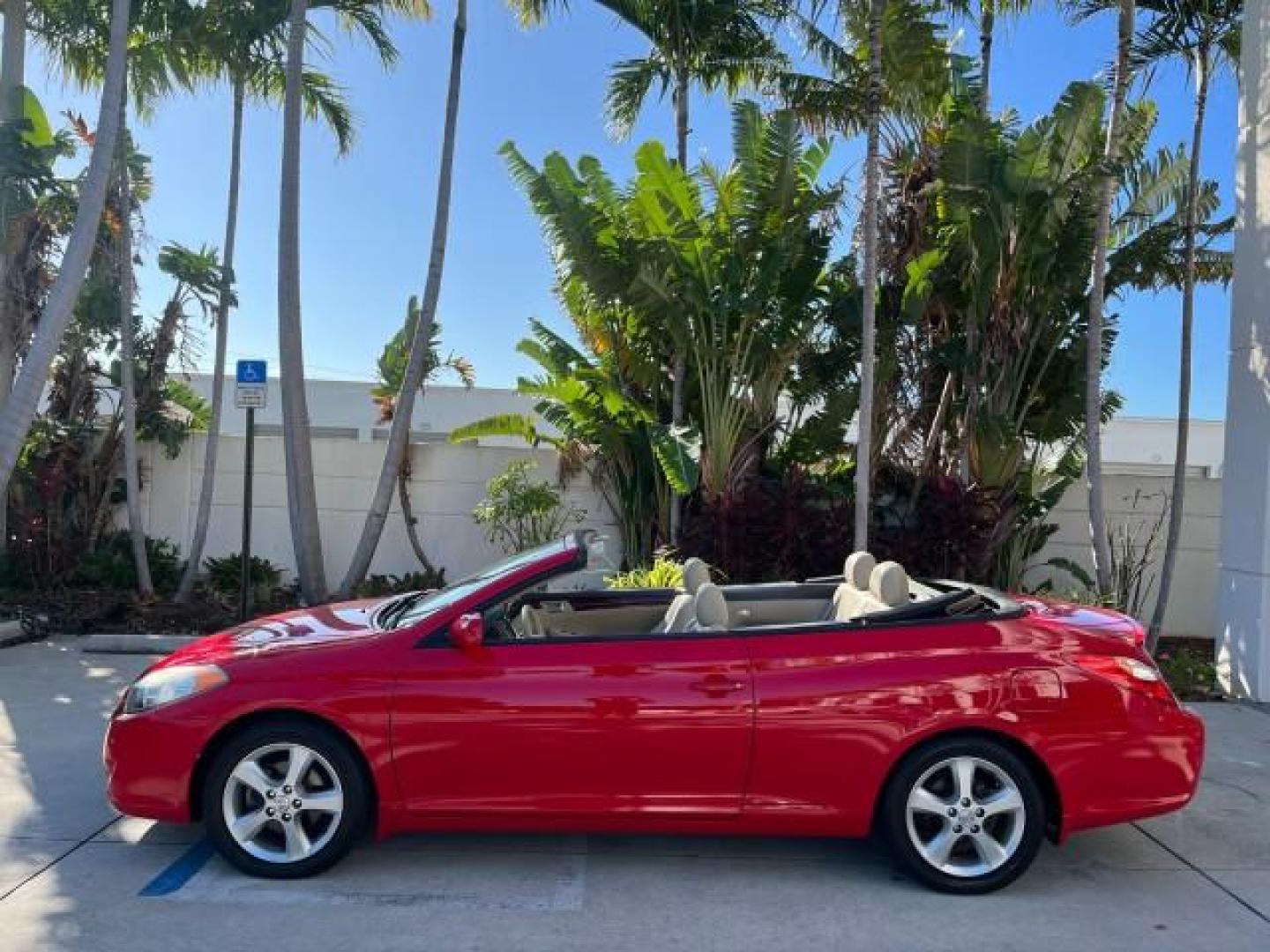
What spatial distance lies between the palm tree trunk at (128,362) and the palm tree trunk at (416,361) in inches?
87.7

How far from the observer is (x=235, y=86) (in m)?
11.3

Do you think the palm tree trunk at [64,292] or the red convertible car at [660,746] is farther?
the palm tree trunk at [64,292]

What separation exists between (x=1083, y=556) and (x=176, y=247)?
423 inches

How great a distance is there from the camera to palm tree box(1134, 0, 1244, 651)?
9.27 m

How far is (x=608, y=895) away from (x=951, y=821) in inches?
57.7

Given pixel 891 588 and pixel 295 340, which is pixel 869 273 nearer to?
pixel 891 588

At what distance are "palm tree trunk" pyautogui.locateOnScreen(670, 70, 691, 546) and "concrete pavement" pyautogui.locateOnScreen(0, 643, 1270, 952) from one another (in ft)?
19.8

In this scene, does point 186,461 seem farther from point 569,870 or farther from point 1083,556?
point 1083,556

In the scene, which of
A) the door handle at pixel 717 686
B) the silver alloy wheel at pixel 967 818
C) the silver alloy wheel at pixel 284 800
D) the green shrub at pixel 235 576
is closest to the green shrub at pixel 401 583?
the green shrub at pixel 235 576

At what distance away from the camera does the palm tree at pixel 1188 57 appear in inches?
365

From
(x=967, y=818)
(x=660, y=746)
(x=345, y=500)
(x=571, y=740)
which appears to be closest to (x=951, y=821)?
(x=967, y=818)

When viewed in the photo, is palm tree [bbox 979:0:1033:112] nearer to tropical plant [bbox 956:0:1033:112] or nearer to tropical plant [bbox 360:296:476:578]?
tropical plant [bbox 956:0:1033:112]

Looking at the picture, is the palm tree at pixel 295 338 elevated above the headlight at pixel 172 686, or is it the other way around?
the palm tree at pixel 295 338

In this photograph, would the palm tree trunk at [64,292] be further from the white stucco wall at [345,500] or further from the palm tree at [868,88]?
the palm tree at [868,88]
